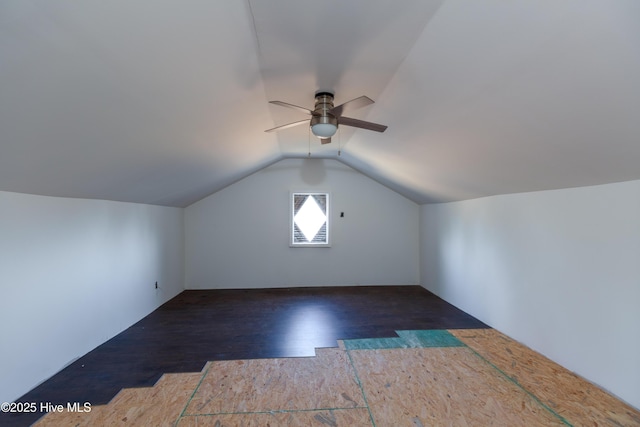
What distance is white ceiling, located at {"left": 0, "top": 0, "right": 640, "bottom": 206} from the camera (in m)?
1.31

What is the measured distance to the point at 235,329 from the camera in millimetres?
3818

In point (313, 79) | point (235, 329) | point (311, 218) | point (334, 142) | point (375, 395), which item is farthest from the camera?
point (311, 218)

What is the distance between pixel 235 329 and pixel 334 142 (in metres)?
2.92

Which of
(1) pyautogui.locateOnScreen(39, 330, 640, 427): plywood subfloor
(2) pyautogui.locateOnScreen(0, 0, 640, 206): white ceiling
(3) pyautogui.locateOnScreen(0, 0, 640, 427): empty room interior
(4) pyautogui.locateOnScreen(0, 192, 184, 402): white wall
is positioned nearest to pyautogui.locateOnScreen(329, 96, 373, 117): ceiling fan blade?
(3) pyautogui.locateOnScreen(0, 0, 640, 427): empty room interior

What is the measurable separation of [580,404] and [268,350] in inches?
102

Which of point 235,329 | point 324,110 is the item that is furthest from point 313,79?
point 235,329

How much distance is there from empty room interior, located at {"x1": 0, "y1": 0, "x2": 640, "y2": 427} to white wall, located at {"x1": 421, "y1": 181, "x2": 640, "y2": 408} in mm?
18

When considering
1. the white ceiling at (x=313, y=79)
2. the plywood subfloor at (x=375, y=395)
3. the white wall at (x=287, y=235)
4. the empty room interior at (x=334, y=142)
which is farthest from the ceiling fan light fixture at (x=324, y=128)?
the white wall at (x=287, y=235)

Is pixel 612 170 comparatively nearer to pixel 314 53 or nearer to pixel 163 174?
pixel 314 53

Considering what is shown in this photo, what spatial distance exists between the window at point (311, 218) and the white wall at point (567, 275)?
272cm

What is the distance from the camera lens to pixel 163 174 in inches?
133

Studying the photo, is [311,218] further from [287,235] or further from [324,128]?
[324,128]

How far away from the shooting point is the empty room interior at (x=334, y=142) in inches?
58.6

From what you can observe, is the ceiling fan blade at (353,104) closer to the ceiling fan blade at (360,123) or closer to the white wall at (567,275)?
the ceiling fan blade at (360,123)
